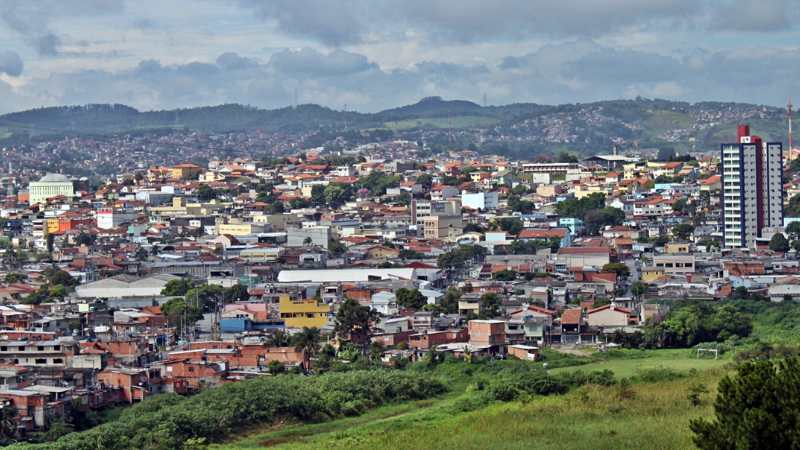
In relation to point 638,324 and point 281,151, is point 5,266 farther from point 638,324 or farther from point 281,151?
point 281,151

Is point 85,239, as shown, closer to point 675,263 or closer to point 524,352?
point 675,263

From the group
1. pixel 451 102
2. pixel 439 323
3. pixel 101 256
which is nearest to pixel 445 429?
pixel 439 323

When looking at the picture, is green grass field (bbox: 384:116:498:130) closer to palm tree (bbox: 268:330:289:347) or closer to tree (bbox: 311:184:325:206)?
tree (bbox: 311:184:325:206)

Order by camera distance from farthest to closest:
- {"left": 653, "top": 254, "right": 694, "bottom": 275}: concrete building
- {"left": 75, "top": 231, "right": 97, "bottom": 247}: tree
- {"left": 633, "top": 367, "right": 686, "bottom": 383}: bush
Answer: {"left": 75, "top": 231, "right": 97, "bottom": 247}: tree → {"left": 653, "top": 254, "right": 694, "bottom": 275}: concrete building → {"left": 633, "top": 367, "right": 686, "bottom": 383}: bush

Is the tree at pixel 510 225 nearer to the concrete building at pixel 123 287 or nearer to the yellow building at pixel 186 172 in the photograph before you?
the concrete building at pixel 123 287

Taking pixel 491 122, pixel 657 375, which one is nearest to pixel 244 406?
pixel 657 375

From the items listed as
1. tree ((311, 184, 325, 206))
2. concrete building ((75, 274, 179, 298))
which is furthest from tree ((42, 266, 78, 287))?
tree ((311, 184, 325, 206))
